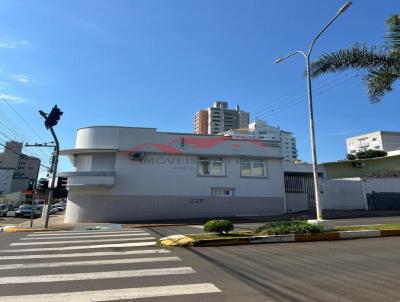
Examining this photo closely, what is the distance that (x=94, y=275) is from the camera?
7117 mm

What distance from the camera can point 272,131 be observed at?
75.8m

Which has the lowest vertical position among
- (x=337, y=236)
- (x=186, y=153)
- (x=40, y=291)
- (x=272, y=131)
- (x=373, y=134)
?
(x=40, y=291)

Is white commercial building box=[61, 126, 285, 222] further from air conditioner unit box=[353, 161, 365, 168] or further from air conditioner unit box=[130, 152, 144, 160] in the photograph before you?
air conditioner unit box=[353, 161, 365, 168]

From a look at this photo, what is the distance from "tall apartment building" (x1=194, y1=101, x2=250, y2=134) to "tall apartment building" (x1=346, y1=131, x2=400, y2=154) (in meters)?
30.3

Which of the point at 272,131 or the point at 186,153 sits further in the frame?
the point at 272,131

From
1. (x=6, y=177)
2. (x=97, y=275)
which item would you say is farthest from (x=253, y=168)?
(x=6, y=177)

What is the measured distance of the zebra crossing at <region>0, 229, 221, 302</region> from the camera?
5.79 m

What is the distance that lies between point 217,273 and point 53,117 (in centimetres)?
1511

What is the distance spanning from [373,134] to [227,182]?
91922 millimetres

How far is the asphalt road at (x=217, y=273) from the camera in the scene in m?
5.71

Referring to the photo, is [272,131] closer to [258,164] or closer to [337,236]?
[258,164]

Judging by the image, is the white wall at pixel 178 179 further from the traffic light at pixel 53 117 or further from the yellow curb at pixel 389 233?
the yellow curb at pixel 389 233

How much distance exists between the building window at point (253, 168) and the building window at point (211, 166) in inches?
64.5

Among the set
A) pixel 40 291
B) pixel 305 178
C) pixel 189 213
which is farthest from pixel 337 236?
pixel 305 178
